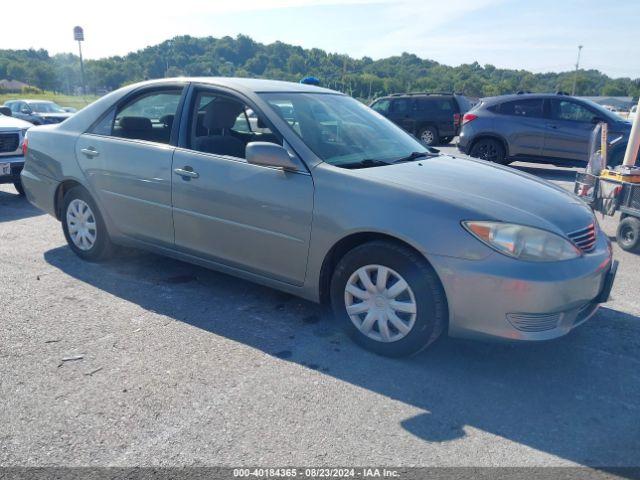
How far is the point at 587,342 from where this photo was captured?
3703mm

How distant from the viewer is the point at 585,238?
335cm

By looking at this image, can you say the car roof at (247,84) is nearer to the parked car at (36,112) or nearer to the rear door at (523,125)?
the rear door at (523,125)

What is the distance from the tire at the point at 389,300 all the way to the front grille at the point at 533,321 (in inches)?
15.1

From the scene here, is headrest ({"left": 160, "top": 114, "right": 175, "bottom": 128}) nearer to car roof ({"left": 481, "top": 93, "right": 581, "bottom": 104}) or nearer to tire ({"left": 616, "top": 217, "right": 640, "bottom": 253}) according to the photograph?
tire ({"left": 616, "top": 217, "right": 640, "bottom": 253})

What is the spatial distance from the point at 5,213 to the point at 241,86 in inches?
186

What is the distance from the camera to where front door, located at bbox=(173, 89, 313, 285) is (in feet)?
11.8

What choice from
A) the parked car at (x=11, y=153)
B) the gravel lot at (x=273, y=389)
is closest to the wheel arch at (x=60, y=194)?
the gravel lot at (x=273, y=389)

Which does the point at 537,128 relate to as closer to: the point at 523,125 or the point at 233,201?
the point at 523,125

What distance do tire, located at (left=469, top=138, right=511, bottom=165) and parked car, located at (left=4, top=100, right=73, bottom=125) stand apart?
14.9 m

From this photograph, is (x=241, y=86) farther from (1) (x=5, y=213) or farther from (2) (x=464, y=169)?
(1) (x=5, y=213)

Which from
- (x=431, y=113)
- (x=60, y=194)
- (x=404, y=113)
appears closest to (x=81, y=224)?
(x=60, y=194)

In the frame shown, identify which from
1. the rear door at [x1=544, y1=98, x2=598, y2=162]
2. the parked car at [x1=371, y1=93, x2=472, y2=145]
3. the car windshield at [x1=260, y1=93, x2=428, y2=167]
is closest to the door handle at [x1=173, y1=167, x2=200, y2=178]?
the car windshield at [x1=260, y1=93, x2=428, y2=167]

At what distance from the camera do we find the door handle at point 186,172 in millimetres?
3999

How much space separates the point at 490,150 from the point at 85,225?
931cm
